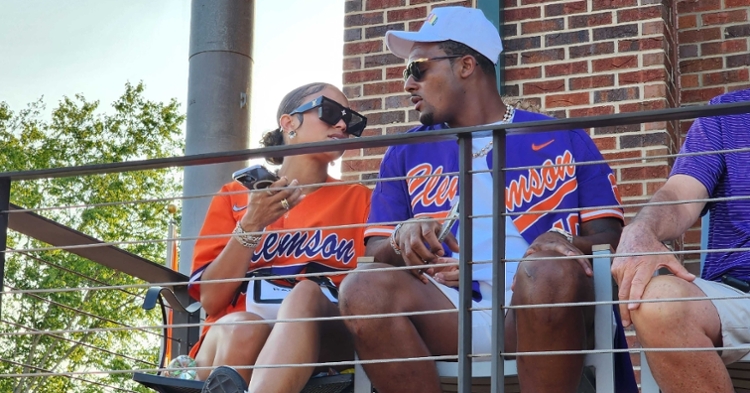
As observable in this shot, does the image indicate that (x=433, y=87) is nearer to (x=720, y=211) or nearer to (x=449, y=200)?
(x=449, y=200)

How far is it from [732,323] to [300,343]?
123cm

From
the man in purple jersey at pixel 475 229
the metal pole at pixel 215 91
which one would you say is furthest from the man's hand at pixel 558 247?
the metal pole at pixel 215 91

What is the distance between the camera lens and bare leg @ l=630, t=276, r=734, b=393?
2744mm

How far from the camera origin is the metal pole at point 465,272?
2797mm

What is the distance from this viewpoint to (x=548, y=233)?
10.7 ft

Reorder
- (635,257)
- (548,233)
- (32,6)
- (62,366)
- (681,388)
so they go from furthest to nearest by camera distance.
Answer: (32,6) → (62,366) → (548,233) → (635,257) → (681,388)

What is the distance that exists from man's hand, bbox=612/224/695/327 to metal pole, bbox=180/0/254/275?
2.66m

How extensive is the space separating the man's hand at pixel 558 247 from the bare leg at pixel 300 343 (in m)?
0.69

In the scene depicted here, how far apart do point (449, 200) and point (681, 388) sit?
3.67ft

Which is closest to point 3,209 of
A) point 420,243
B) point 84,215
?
point 420,243

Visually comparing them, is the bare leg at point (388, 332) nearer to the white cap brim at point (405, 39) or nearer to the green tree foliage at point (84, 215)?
the white cap brim at point (405, 39)

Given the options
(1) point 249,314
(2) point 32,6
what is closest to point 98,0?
(2) point 32,6

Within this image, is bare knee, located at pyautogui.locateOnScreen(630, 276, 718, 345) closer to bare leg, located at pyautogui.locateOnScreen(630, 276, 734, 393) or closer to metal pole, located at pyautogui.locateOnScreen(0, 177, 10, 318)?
bare leg, located at pyautogui.locateOnScreen(630, 276, 734, 393)

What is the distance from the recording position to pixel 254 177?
12.1 feet
